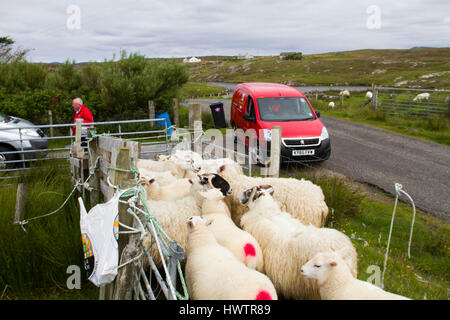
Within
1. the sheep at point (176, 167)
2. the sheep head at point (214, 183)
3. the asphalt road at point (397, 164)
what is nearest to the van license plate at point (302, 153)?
the asphalt road at point (397, 164)

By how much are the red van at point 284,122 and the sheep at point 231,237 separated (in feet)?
14.6

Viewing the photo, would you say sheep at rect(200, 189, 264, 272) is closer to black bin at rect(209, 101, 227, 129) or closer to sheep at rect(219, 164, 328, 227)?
sheep at rect(219, 164, 328, 227)

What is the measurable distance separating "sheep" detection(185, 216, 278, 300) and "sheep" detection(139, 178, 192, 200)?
1.91 meters

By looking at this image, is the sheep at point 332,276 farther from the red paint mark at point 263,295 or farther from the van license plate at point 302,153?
the van license plate at point 302,153

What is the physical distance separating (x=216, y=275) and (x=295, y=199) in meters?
2.49

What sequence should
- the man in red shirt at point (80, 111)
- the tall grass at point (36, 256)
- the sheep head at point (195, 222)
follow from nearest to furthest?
the sheep head at point (195, 222), the tall grass at point (36, 256), the man in red shirt at point (80, 111)

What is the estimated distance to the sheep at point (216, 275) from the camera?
2.87 m

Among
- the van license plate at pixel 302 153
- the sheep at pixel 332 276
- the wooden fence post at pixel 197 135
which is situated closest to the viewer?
the sheep at pixel 332 276

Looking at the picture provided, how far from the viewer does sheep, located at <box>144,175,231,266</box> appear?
177 inches

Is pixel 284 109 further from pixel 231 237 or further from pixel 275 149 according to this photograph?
pixel 231 237

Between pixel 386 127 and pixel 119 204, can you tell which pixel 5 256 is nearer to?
pixel 119 204

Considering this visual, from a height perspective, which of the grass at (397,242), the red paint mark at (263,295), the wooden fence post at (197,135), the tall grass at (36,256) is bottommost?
the grass at (397,242)

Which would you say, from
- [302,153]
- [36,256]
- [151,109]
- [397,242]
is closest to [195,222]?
[36,256]

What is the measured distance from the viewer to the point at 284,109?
11.2m
